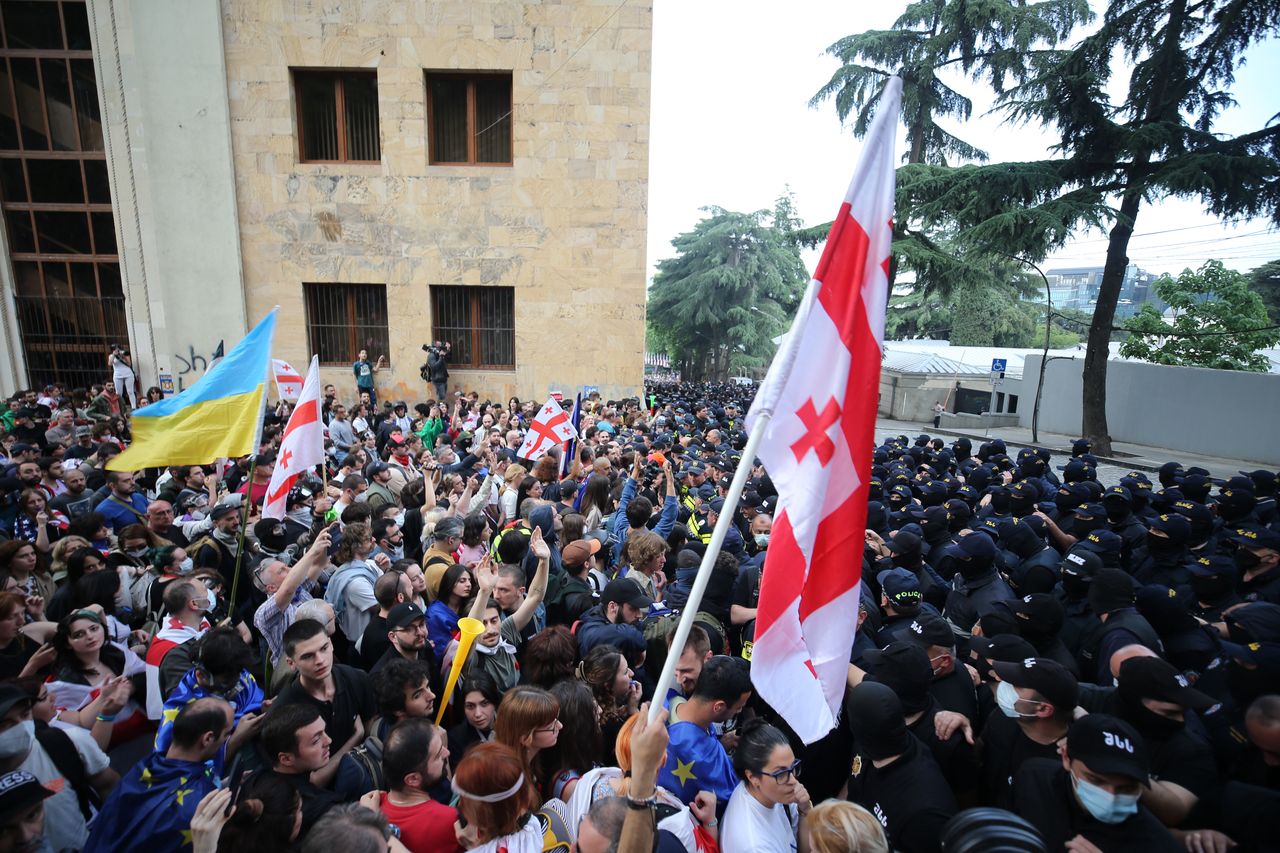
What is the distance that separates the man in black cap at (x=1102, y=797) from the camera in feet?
6.76

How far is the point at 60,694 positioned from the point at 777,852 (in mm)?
3541

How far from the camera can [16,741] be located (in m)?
2.36

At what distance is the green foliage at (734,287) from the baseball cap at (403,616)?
2922 cm

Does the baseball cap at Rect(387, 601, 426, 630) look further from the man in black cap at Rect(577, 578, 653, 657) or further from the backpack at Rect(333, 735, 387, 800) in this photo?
the man in black cap at Rect(577, 578, 653, 657)

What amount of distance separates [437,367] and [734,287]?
18.9 metres

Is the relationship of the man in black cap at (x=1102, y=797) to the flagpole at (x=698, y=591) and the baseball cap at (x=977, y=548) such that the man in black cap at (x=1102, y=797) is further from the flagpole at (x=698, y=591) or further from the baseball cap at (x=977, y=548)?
the baseball cap at (x=977, y=548)

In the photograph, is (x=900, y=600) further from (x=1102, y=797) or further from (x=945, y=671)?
(x=1102, y=797)

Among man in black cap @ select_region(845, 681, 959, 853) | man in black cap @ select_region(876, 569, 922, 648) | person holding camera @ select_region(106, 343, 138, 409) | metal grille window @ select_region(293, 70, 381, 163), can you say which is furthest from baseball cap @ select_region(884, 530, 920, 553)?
person holding camera @ select_region(106, 343, 138, 409)

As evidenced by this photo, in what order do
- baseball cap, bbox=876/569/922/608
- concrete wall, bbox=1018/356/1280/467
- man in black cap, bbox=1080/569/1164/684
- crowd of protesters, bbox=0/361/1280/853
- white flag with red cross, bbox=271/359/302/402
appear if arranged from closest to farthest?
1. crowd of protesters, bbox=0/361/1280/853
2. man in black cap, bbox=1080/569/1164/684
3. baseball cap, bbox=876/569/922/608
4. white flag with red cross, bbox=271/359/302/402
5. concrete wall, bbox=1018/356/1280/467

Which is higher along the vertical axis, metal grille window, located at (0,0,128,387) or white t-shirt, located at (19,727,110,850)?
metal grille window, located at (0,0,128,387)

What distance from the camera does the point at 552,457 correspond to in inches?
323

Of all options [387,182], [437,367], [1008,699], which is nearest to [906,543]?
[1008,699]

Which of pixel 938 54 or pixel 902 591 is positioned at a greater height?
pixel 938 54

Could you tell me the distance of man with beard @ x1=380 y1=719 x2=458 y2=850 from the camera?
227cm
